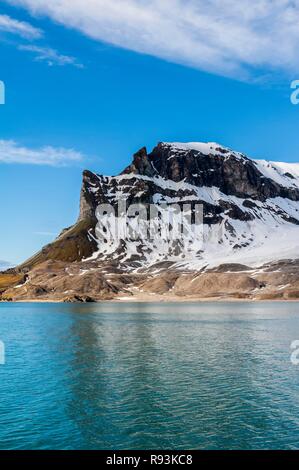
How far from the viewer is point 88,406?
152 feet

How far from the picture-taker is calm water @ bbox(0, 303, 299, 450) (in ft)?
122

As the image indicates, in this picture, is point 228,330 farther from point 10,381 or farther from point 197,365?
point 10,381
